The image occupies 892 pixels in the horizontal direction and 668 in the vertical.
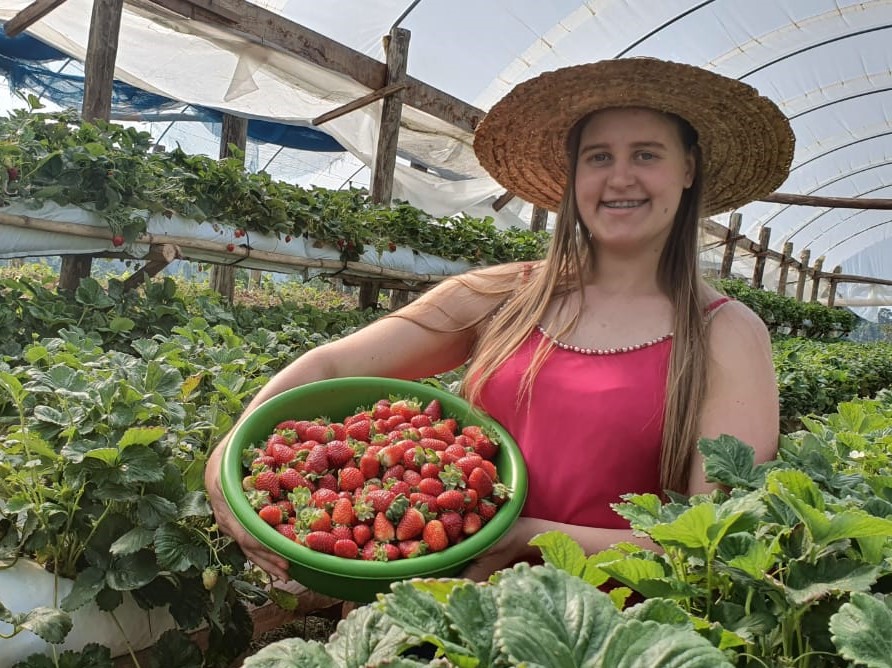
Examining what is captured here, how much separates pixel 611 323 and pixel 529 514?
47cm

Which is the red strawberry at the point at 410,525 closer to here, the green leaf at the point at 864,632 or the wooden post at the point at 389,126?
the green leaf at the point at 864,632

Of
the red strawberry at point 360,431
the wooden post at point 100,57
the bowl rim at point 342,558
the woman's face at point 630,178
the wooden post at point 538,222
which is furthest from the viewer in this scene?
the wooden post at point 538,222

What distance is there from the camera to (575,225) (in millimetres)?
1786

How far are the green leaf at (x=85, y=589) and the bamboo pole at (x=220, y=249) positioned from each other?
82.0 inches

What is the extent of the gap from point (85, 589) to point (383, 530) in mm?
613

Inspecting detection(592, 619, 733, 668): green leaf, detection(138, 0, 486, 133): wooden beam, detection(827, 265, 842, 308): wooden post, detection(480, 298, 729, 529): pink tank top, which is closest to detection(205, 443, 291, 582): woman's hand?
detection(480, 298, 729, 529): pink tank top

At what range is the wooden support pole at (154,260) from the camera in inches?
142

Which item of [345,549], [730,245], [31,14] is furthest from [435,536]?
[730,245]

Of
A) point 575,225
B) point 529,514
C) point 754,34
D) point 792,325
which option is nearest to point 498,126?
point 575,225

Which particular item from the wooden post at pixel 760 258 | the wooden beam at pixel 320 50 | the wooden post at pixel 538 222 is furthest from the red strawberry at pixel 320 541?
the wooden post at pixel 760 258

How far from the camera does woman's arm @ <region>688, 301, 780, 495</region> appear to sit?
4.71 feet

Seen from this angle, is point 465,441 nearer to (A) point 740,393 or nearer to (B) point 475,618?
(A) point 740,393

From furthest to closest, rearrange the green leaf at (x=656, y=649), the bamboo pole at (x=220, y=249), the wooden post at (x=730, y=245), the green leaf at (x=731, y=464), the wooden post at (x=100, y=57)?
the wooden post at (x=730, y=245) < the wooden post at (x=100, y=57) < the bamboo pole at (x=220, y=249) < the green leaf at (x=731, y=464) < the green leaf at (x=656, y=649)

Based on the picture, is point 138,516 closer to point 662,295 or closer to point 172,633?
point 172,633
